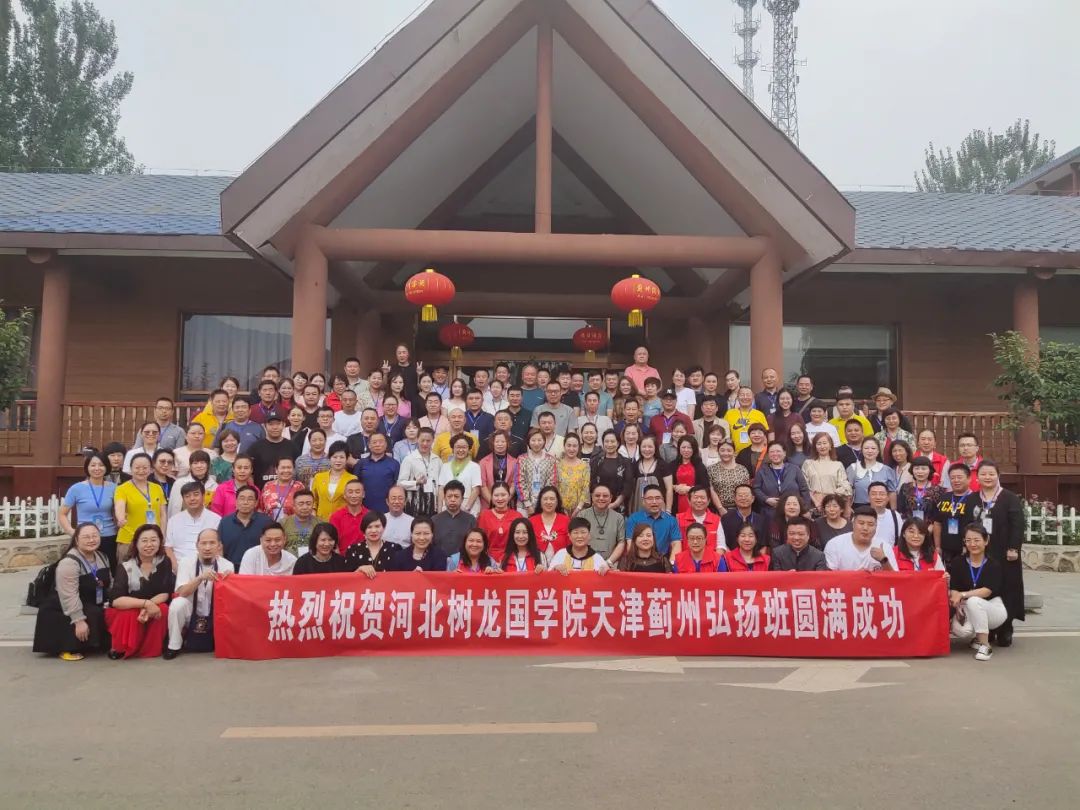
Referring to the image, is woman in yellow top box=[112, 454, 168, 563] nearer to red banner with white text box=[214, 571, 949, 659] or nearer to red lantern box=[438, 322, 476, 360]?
red banner with white text box=[214, 571, 949, 659]

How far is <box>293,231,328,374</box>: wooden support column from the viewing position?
29.7 feet

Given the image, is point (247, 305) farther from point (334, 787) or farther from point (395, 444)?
point (334, 787)

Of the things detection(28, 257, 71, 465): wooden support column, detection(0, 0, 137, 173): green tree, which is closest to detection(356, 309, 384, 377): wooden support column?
A: detection(28, 257, 71, 465): wooden support column

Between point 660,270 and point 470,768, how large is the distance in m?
9.80

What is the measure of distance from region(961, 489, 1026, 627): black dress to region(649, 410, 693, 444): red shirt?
243 centimetres

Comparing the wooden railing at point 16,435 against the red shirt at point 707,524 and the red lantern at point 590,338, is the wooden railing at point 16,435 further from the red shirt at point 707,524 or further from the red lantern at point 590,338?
the red shirt at point 707,524

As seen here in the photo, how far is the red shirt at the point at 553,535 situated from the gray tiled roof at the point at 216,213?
22.2 feet

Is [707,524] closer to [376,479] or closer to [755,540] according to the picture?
[755,540]

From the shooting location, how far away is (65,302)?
11305 millimetres

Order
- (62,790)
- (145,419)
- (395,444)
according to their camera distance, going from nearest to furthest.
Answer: (62,790), (395,444), (145,419)

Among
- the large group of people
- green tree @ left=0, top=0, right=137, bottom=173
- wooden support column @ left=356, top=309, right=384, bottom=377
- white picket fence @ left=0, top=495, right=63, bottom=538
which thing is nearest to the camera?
the large group of people

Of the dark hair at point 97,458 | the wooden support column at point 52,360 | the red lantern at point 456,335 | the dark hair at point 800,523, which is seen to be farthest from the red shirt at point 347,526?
the wooden support column at point 52,360

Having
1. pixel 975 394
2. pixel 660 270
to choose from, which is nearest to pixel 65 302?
pixel 660 270

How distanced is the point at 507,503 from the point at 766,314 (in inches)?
166
